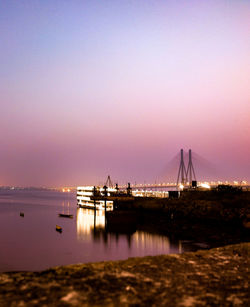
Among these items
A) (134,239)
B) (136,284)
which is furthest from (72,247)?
(136,284)

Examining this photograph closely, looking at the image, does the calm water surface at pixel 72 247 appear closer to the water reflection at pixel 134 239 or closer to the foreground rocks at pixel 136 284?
the water reflection at pixel 134 239

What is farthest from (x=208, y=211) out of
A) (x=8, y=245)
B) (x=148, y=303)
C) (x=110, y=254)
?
(x=148, y=303)

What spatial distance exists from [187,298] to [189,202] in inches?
2039

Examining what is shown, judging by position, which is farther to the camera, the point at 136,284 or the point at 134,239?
the point at 134,239

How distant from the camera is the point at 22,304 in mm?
5043

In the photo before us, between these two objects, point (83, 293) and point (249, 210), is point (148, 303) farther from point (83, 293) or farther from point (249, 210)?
point (249, 210)

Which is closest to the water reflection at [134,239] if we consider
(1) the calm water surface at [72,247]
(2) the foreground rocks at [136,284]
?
(1) the calm water surface at [72,247]

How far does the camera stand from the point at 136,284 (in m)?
6.13

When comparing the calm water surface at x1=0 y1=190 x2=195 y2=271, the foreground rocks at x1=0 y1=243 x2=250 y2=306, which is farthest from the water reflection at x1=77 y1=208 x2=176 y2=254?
the foreground rocks at x1=0 y1=243 x2=250 y2=306

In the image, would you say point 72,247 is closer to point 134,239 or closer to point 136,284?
point 134,239

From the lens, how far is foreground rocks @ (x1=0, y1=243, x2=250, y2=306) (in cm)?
532

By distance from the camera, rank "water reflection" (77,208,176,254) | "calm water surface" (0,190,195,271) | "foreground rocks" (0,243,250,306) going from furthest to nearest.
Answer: "water reflection" (77,208,176,254) < "calm water surface" (0,190,195,271) < "foreground rocks" (0,243,250,306)

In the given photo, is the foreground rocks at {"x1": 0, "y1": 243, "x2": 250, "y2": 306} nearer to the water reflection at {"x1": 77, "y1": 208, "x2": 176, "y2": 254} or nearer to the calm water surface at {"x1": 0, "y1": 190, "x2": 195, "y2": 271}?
the calm water surface at {"x1": 0, "y1": 190, "x2": 195, "y2": 271}

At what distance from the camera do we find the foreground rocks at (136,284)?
17.4 feet
